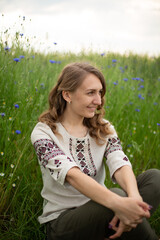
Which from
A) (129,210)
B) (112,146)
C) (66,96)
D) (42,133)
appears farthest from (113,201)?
(66,96)

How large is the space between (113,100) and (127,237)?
6.99 feet

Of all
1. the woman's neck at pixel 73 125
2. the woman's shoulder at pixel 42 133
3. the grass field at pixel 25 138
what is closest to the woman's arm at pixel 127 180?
the woman's neck at pixel 73 125

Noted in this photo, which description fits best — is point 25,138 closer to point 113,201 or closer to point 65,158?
point 65,158

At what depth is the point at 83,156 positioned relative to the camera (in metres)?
1.88

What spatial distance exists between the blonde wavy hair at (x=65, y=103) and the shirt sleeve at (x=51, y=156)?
10 cm

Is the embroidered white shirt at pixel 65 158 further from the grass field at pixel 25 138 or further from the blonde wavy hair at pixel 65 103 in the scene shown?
the grass field at pixel 25 138

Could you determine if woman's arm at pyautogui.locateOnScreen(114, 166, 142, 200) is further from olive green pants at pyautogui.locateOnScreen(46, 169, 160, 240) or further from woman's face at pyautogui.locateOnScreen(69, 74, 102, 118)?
woman's face at pyautogui.locateOnScreen(69, 74, 102, 118)

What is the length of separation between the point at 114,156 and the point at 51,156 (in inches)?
18.2

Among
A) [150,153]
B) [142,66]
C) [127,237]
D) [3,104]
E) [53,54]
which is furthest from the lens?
[142,66]

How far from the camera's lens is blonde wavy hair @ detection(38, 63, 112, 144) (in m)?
1.84

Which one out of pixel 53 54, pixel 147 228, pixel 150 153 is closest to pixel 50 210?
pixel 147 228

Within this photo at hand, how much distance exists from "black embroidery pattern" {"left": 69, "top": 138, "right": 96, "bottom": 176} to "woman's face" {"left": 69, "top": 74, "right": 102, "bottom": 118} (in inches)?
8.3

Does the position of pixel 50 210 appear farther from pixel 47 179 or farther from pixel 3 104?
pixel 3 104

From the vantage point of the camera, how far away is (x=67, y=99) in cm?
189
